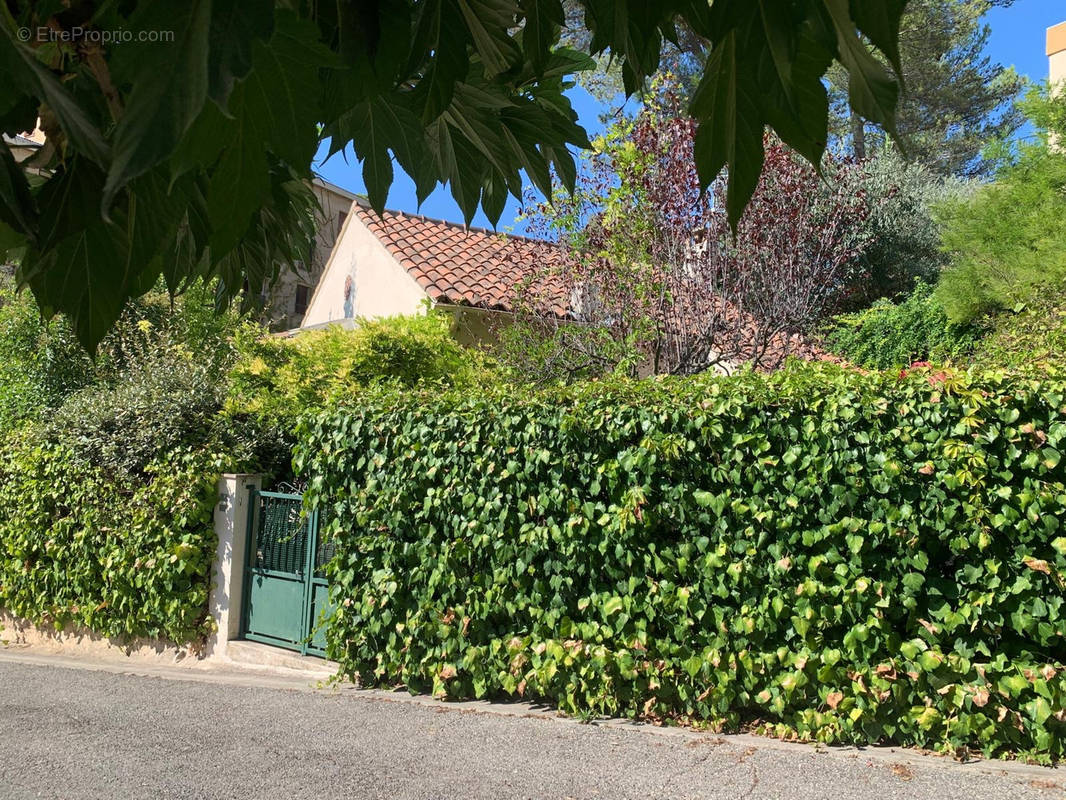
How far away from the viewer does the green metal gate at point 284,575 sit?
8406 mm

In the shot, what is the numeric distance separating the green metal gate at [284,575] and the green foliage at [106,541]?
0.50 metres

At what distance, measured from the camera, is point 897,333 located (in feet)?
48.8

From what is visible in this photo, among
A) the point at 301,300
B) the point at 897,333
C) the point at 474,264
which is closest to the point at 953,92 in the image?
the point at 897,333

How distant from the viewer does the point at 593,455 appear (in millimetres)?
6484

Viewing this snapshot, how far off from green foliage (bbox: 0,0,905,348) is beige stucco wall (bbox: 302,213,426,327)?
12.7m

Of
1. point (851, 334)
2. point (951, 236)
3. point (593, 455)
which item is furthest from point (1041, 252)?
point (593, 455)

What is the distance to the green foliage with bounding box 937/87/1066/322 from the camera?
1129 cm

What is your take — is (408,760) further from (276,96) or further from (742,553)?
(276,96)

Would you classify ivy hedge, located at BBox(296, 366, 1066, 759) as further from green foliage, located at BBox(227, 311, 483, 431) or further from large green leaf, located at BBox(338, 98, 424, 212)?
large green leaf, located at BBox(338, 98, 424, 212)

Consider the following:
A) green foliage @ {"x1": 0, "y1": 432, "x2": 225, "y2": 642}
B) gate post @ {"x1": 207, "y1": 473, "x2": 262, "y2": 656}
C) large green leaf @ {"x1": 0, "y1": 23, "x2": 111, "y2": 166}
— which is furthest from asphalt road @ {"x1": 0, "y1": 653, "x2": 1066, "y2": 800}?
large green leaf @ {"x1": 0, "y1": 23, "x2": 111, "y2": 166}

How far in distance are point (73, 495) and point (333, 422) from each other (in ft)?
13.3

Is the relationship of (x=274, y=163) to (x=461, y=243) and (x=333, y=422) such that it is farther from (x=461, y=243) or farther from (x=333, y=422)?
(x=461, y=243)

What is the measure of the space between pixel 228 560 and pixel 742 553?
548 cm

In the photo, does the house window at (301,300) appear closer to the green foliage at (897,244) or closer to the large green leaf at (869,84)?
the green foliage at (897,244)
